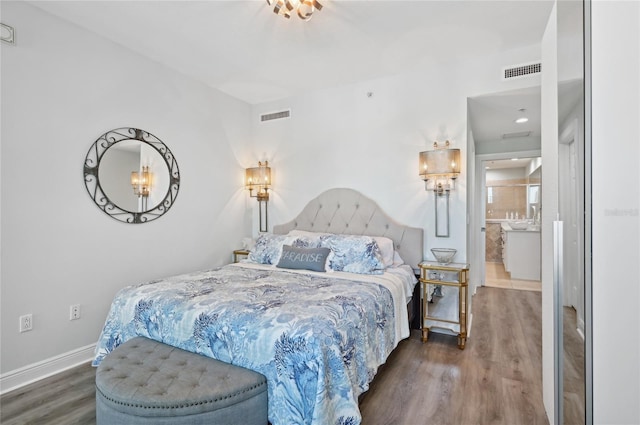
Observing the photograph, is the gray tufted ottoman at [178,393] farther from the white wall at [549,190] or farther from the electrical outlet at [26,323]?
the white wall at [549,190]

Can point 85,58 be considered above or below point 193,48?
below

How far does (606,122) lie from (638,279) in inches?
18.4

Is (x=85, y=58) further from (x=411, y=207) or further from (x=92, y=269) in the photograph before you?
(x=411, y=207)

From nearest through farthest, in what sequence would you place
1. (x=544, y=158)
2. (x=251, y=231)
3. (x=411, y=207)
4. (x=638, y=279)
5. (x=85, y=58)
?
(x=638, y=279), (x=544, y=158), (x=85, y=58), (x=411, y=207), (x=251, y=231)

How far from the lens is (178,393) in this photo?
1.48 meters

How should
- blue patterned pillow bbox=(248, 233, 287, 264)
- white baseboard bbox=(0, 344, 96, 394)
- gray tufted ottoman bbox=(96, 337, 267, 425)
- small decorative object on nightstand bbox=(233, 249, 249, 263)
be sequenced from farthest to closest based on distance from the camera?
small decorative object on nightstand bbox=(233, 249, 249, 263) → blue patterned pillow bbox=(248, 233, 287, 264) → white baseboard bbox=(0, 344, 96, 394) → gray tufted ottoman bbox=(96, 337, 267, 425)

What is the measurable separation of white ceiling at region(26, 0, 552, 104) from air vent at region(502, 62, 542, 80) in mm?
190

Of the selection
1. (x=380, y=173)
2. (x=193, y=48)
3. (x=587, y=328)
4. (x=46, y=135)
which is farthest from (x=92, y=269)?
(x=587, y=328)

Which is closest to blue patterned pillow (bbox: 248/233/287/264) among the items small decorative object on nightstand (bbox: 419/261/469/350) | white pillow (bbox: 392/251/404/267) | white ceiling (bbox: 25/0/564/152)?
white pillow (bbox: 392/251/404/267)

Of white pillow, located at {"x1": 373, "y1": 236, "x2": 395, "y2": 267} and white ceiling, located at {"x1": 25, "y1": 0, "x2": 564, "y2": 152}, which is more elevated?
white ceiling, located at {"x1": 25, "y1": 0, "x2": 564, "y2": 152}

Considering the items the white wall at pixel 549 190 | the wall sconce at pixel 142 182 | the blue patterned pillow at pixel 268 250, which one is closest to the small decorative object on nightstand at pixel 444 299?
the white wall at pixel 549 190

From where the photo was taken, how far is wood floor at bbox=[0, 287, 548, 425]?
6.36 ft

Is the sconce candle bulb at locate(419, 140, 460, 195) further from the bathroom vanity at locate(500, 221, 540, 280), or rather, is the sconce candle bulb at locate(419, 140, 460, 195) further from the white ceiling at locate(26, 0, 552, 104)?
the bathroom vanity at locate(500, 221, 540, 280)

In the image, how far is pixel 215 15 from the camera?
98.5 inches
